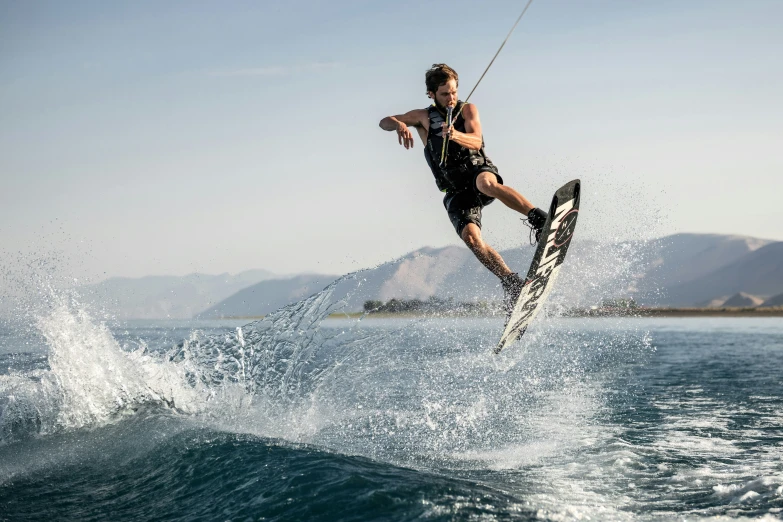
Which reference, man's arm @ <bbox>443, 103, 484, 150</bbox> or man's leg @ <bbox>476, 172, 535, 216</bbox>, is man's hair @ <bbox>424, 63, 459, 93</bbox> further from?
man's leg @ <bbox>476, 172, 535, 216</bbox>

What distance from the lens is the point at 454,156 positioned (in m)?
6.82

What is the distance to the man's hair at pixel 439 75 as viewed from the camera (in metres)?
6.80

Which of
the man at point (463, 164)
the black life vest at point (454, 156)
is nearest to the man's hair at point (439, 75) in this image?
the man at point (463, 164)

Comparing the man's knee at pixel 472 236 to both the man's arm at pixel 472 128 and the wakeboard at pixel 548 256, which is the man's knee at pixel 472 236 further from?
the man's arm at pixel 472 128

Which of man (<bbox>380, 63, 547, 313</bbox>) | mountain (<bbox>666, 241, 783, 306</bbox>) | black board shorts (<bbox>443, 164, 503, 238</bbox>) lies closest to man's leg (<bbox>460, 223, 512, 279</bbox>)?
man (<bbox>380, 63, 547, 313</bbox>)

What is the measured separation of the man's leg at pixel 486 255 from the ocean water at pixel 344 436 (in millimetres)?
1776

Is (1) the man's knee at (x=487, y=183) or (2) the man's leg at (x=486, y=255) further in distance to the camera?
(2) the man's leg at (x=486, y=255)

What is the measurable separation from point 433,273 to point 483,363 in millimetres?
2106

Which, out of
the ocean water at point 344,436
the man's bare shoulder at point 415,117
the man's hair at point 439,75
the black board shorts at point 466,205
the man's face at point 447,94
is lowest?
the ocean water at point 344,436

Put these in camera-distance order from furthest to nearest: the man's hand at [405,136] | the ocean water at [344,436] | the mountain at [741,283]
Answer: the mountain at [741,283], the man's hand at [405,136], the ocean water at [344,436]

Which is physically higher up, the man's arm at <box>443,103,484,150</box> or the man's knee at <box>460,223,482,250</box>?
the man's arm at <box>443,103,484,150</box>

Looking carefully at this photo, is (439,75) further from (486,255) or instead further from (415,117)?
(486,255)

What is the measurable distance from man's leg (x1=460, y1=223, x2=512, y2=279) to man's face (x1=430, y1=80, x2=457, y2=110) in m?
1.38

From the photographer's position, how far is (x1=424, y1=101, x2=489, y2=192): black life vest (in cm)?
680
